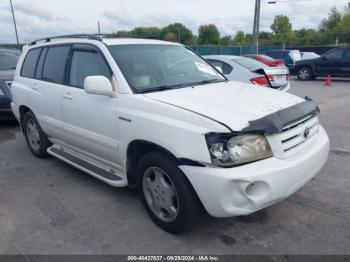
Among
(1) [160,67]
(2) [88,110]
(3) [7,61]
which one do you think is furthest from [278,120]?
(3) [7,61]

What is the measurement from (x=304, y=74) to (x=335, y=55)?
1.76 meters

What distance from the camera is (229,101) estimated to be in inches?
124

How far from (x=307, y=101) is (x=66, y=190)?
3.03 metres

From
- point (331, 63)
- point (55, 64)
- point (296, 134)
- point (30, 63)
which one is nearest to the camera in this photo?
point (296, 134)

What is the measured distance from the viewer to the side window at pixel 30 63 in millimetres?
5199

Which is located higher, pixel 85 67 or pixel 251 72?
pixel 85 67

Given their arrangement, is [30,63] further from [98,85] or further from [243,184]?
[243,184]

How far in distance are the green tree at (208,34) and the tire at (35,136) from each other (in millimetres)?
79527

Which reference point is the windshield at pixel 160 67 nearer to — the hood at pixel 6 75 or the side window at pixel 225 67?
the side window at pixel 225 67

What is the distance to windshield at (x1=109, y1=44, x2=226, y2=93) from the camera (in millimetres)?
3533

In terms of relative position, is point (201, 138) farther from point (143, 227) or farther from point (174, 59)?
point (174, 59)

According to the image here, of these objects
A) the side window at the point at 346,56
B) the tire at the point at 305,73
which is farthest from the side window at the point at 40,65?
the tire at the point at 305,73

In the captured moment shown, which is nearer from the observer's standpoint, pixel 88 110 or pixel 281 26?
pixel 88 110

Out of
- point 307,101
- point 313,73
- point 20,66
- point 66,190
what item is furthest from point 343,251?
point 313,73
